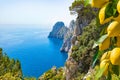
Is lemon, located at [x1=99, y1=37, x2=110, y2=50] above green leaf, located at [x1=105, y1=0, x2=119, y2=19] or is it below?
below

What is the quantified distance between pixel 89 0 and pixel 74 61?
1327 cm

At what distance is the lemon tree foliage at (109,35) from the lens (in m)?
0.44

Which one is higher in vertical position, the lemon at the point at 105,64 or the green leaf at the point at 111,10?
the green leaf at the point at 111,10

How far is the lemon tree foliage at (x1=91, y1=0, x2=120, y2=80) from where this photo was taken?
44cm

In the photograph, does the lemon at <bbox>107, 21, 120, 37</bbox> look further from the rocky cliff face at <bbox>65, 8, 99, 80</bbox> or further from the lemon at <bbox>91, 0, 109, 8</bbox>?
the rocky cliff face at <bbox>65, 8, 99, 80</bbox>

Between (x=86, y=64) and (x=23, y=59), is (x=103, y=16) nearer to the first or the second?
(x=86, y=64)

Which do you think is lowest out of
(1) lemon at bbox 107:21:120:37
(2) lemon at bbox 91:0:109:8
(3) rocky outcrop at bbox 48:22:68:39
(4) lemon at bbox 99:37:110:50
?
(1) lemon at bbox 107:21:120:37

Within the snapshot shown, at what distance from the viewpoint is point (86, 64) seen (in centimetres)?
1331

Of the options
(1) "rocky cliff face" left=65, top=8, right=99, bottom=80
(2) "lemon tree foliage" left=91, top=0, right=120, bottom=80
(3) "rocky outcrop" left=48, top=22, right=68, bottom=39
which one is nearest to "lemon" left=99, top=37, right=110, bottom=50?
(2) "lemon tree foliage" left=91, top=0, right=120, bottom=80

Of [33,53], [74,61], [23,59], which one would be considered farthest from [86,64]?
[33,53]

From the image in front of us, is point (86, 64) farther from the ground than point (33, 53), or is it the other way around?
point (33, 53)

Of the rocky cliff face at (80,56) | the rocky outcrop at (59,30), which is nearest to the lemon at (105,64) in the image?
the rocky cliff face at (80,56)

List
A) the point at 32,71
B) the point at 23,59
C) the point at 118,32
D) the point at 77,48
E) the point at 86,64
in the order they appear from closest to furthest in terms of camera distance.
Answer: the point at 118,32 → the point at 86,64 → the point at 77,48 → the point at 32,71 → the point at 23,59

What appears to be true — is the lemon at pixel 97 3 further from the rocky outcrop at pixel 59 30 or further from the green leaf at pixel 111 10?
the rocky outcrop at pixel 59 30
